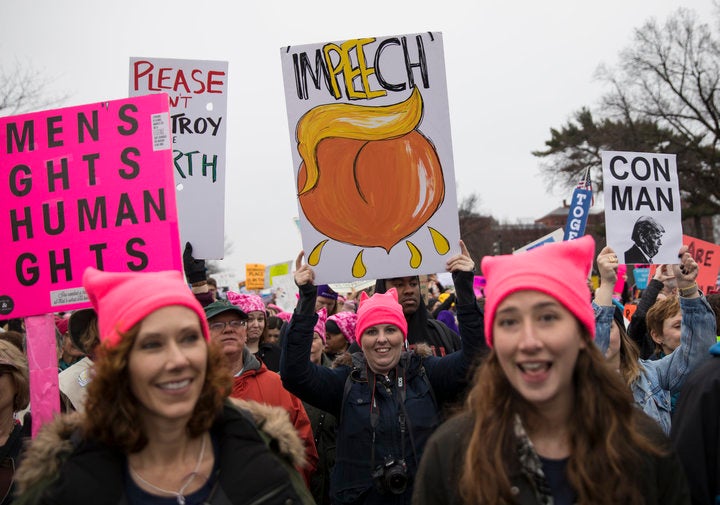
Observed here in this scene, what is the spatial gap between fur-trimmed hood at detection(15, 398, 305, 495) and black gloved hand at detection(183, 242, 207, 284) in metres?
1.91

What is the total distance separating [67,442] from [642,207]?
4.47 m

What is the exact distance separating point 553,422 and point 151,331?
4.40 ft

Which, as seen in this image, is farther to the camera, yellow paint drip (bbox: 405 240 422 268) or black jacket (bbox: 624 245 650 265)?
black jacket (bbox: 624 245 650 265)

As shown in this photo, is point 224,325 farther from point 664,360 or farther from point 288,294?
point 288,294

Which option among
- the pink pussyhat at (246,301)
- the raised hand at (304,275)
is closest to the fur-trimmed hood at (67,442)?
the raised hand at (304,275)

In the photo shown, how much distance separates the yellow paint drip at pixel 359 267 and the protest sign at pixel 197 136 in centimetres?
94

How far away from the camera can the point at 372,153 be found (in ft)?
13.5

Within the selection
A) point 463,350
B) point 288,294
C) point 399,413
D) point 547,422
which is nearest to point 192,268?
point 399,413

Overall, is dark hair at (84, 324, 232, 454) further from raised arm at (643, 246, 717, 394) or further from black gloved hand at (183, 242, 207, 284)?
raised arm at (643, 246, 717, 394)

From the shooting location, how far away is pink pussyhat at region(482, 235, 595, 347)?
2.15 m

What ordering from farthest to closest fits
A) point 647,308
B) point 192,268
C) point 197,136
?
point 647,308
point 197,136
point 192,268

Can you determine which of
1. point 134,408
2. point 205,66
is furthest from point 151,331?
point 205,66

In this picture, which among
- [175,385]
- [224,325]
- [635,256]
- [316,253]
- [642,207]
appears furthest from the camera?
[642,207]

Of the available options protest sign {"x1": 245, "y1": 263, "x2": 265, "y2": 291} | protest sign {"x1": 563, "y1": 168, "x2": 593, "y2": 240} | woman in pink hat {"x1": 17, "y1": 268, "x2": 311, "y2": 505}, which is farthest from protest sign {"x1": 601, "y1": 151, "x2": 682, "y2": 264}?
protest sign {"x1": 245, "y1": 263, "x2": 265, "y2": 291}
